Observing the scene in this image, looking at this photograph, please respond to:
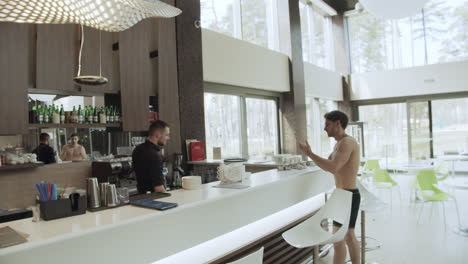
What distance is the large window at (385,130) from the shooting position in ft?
33.4

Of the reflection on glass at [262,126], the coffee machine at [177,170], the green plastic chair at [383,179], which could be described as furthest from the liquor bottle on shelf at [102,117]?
the green plastic chair at [383,179]

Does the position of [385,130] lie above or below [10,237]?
above

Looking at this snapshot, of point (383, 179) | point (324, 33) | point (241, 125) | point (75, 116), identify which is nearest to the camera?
point (75, 116)

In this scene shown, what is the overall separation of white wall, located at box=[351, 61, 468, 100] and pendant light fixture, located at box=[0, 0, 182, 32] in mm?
9505

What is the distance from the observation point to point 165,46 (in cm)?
479

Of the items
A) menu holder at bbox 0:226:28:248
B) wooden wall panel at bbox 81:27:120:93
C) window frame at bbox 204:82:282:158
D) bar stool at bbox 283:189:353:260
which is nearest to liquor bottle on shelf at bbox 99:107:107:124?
wooden wall panel at bbox 81:27:120:93

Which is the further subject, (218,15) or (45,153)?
(218,15)

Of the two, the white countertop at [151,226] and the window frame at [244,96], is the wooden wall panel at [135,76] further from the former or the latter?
the white countertop at [151,226]

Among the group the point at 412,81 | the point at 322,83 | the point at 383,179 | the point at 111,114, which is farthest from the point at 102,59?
the point at 412,81

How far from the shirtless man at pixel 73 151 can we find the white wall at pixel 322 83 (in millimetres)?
6373

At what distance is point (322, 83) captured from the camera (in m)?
9.65

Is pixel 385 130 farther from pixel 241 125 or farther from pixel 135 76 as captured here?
pixel 135 76

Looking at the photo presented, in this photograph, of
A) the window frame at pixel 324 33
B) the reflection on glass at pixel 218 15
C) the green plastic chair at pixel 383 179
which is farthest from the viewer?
the window frame at pixel 324 33

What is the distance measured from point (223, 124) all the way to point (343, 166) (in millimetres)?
3578
